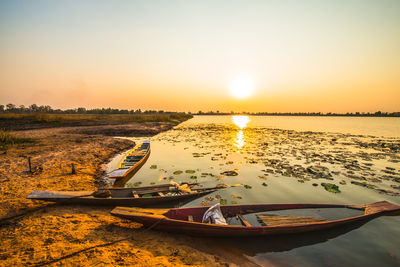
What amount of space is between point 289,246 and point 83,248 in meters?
6.75

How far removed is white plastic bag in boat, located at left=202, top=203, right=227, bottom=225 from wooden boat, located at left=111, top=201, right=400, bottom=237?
0.34 m

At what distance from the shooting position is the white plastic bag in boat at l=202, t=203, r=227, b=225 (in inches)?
252

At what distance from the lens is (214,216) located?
6.62 m

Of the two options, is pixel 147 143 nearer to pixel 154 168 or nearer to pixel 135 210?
pixel 154 168

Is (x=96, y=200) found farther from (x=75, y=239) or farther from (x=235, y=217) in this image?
(x=235, y=217)

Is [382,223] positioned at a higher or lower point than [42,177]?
lower

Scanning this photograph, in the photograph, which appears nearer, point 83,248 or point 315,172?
point 83,248

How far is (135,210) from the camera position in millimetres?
6707

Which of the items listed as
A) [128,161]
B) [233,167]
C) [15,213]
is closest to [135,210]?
[15,213]

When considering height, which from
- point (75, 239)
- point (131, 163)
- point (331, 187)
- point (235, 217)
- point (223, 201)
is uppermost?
point (131, 163)

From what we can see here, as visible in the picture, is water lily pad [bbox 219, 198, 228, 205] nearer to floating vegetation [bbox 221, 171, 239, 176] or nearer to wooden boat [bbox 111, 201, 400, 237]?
wooden boat [bbox 111, 201, 400, 237]

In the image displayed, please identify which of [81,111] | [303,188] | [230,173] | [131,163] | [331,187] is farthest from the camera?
[81,111]

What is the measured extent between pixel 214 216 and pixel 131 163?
32.7ft

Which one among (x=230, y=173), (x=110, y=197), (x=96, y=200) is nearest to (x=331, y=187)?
(x=230, y=173)
